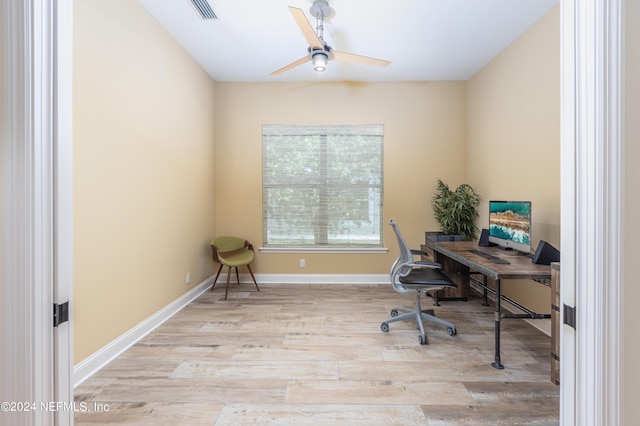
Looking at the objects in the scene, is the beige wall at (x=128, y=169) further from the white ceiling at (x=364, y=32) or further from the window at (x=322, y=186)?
the window at (x=322, y=186)

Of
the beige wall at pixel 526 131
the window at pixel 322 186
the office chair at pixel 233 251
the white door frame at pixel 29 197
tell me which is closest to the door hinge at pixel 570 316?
the white door frame at pixel 29 197

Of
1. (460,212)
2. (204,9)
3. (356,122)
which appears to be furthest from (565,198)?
(356,122)

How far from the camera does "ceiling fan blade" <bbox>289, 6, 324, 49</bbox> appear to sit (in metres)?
1.99

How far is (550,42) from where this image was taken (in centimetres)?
247

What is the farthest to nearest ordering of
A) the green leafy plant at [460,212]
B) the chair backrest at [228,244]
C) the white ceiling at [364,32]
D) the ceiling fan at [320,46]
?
1. the chair backrest at [228,244]
2. the green leafy plant at [460,212]
3. the white ceiling at [364,32]
4. the ceiling fan at [320,46]

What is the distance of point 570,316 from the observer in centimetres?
71

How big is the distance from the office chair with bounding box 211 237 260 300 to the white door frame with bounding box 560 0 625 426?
10.9ft

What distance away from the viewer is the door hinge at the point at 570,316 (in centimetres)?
70

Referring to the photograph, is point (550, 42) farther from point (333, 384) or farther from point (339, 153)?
point (333, 384)

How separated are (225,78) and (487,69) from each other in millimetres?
3418

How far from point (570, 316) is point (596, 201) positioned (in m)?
0.30

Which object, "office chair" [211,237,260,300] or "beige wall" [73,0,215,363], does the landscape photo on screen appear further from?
"beige wall" [73,0,215,363]

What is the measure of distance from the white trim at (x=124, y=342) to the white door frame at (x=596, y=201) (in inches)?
100

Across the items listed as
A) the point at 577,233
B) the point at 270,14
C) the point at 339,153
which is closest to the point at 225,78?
the point at 270,14
